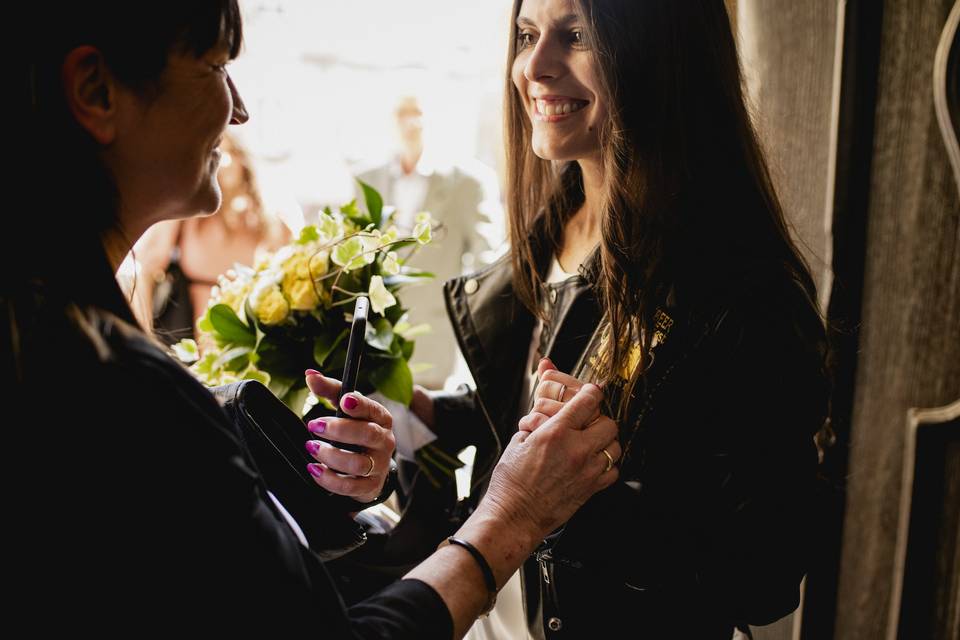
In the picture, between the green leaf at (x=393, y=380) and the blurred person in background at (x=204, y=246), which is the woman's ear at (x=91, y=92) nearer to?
the green leaf at (x=393, y=380)

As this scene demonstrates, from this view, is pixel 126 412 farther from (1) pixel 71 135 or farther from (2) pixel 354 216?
(2) pixel 354 216

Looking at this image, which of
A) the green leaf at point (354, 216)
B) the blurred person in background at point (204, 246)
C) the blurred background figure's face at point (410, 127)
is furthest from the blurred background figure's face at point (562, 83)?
the blurred background figure's face at point (410, 127)

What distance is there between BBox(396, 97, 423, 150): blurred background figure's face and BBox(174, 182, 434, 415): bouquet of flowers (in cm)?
362

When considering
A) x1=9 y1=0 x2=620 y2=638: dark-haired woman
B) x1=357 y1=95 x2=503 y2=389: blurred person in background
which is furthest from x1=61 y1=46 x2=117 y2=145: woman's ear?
x1=357 y1=95 x2=503 y2=389: blurred person in background

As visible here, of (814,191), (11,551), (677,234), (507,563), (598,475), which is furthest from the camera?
(814,191)

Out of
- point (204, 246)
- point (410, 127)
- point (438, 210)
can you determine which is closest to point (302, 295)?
point (204, 246)

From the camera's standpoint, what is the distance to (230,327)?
1.38 meters

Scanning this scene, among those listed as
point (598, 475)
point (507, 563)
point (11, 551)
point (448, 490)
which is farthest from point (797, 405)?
point (11, 551)

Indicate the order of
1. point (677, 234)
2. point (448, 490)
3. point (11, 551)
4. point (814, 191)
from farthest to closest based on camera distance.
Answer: point (448, 490) < point (814, 191) < point (677, 234) < point (11, 551)

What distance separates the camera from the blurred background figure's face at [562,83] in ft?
3.93

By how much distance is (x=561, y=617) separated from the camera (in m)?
1.15

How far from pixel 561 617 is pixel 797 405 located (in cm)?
47

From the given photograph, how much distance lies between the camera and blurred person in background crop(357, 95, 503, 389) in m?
4.70

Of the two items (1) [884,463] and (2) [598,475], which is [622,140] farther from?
(1) [884,463]
